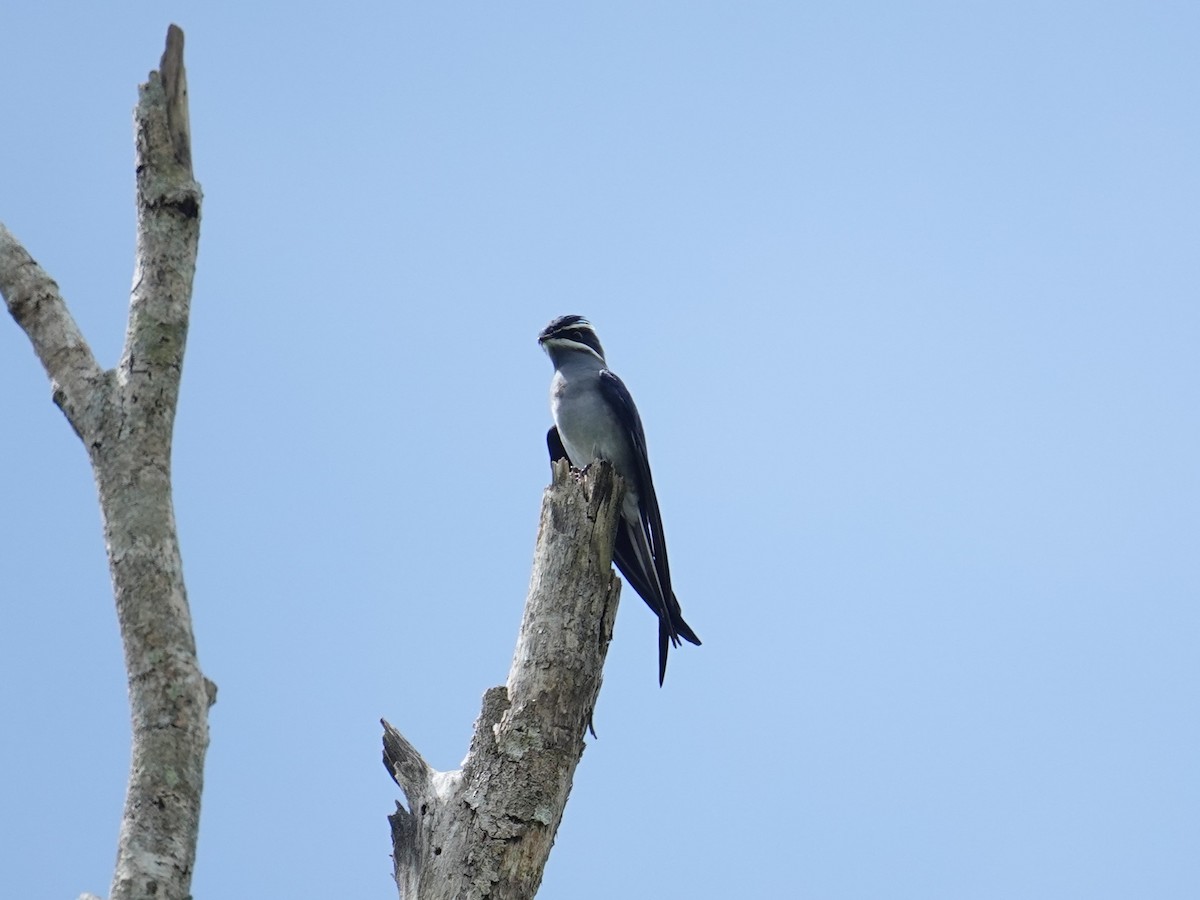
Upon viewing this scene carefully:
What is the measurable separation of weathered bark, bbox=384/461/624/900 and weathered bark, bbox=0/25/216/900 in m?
2.25

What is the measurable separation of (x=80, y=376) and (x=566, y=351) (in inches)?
213

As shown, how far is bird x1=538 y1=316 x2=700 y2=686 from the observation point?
330 inches

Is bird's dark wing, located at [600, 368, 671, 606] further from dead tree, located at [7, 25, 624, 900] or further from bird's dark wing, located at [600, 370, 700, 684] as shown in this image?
dead tree, located at [7, 25, 624, 900]

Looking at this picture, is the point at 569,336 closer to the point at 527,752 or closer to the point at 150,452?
the point at 527,752

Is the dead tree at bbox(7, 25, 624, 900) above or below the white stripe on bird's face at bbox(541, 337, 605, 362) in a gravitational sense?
below

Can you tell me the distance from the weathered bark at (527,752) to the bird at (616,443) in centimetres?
139

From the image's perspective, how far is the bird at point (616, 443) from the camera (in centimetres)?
838

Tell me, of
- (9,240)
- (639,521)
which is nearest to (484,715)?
(639,521)

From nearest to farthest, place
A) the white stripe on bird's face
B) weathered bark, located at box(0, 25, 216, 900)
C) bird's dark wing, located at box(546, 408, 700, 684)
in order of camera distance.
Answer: weathered bark, located at box(0, 25, 216, 900) < bird's dark wing, located at box(546, 408, 700, 684) < the white stripe on bird's face

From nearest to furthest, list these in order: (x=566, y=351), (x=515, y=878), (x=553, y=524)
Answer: (x=515, y=878), (x=553, y=524), (x=566, y=351)

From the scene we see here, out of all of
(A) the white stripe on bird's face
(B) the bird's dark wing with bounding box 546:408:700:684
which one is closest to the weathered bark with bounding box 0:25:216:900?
(B) the bird's dark wing with bounding box 546:408:700:684

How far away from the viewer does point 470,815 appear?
6152 millimetres

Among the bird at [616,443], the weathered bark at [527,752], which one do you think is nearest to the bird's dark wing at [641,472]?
the bird at [616,443]

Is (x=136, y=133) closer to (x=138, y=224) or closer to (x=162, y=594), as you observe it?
(x=138, y=224)
